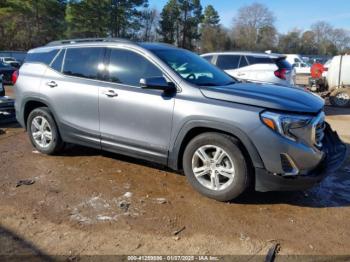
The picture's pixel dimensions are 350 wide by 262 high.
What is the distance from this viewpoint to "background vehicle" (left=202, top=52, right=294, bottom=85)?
10.4 metres

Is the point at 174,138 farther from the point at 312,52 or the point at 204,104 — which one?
the point at 312,52

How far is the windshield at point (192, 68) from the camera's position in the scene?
496 centimetres

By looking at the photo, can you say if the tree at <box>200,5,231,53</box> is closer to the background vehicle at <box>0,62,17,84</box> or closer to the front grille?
the background vehicle at <box>0,62,17,84</box>

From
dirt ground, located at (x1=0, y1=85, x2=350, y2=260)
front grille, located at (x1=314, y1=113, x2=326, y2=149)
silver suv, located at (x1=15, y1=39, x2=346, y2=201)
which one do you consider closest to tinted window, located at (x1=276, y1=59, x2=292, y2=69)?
dirt ground, located at (x1=0, y1=85, x2=350, y2=260)

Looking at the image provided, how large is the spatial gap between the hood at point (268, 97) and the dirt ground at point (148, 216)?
Result: 1.13 meters

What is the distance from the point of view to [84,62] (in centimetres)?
564

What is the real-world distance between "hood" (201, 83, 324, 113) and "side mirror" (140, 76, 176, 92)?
1.25ft

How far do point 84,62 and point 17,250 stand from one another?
296 centimetres

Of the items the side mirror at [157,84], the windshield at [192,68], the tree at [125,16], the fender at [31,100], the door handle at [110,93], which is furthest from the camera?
the tree at [125,16]

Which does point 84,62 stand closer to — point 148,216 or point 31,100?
point 31,100

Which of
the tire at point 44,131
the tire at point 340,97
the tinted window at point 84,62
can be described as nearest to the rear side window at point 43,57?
the tinted window at point 84,62

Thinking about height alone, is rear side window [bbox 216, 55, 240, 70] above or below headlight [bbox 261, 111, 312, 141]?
above

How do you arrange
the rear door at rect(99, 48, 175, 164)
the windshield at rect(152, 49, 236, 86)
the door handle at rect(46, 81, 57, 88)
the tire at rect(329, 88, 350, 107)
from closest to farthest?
the rear door at rect(99, 48, 175, 164), the windshield at rect(152, 49, 236, 86), the door handle at rect(46, 81, 57, 88), the tire at rect(329, 88, 350, 107)

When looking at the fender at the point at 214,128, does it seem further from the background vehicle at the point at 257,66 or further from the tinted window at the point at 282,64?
the tinted window at the point at 282,64
